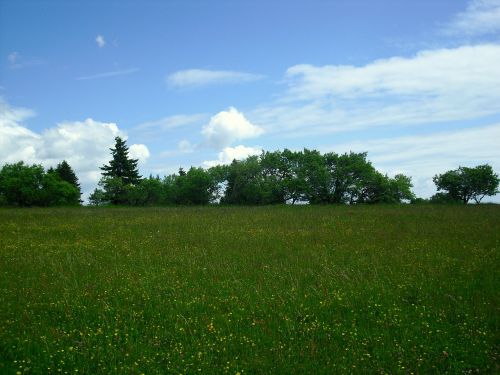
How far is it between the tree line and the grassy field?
4556cm

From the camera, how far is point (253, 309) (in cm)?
806

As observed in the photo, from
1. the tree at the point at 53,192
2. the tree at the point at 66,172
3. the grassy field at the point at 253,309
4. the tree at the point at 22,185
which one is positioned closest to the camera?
the grassy field at the point at 253,309

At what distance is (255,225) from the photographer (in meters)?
24.1

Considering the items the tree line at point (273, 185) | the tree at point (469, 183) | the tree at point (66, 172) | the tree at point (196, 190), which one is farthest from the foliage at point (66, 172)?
the tree at point (469, 183)

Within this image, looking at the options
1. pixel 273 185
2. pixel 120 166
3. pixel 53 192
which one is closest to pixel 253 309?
pixel 273 185

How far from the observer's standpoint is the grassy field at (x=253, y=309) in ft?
19.8

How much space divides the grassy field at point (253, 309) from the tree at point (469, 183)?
54.4m

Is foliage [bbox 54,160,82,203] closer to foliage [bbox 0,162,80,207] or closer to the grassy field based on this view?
foliage [bbox 0,162,80,207]

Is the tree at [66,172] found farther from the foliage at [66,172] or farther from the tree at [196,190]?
the tree at [196,190]

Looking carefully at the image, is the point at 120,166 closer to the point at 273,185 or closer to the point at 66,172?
the point at 66,172

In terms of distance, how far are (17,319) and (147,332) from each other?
278 cm

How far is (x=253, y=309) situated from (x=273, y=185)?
174 ft

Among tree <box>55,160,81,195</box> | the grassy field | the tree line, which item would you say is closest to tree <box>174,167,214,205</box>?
the tree line

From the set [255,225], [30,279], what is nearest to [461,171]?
[255,225]
